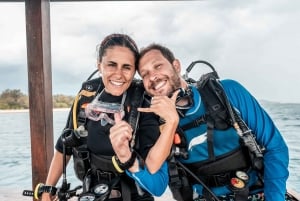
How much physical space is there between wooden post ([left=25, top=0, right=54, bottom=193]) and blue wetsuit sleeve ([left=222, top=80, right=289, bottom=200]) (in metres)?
1.13

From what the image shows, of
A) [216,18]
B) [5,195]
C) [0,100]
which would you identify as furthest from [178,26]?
[5,195]

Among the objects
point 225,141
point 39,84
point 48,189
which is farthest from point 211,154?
point 39,84

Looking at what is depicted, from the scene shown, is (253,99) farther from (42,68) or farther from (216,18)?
(216,18)

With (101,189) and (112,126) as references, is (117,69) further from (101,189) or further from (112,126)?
(101,189)

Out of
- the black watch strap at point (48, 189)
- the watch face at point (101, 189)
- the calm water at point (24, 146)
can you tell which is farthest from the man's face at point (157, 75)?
the calm water at point (24, 146)

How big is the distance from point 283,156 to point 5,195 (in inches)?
85.9

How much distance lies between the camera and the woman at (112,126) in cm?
120

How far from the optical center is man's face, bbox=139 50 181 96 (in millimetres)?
1401

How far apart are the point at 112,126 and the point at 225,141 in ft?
1.80

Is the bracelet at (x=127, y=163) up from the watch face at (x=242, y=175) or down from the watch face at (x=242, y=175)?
up

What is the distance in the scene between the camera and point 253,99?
142 cm

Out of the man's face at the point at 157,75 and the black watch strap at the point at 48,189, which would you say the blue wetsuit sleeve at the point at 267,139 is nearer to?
the man's face at the point at 157,75

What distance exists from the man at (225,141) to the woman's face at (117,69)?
9cm

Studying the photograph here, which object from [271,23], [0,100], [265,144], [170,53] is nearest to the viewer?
[265,144]
